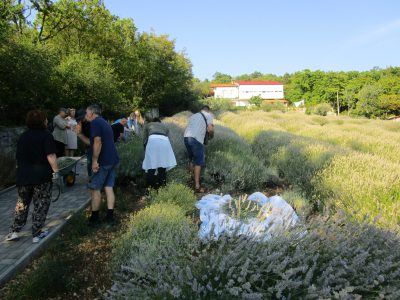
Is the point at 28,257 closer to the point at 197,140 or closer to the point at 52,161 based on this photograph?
the point at 52,161

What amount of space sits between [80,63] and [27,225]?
41.8 feet

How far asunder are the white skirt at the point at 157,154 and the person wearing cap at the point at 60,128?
318 cm

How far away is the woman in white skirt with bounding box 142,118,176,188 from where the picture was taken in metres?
6.16

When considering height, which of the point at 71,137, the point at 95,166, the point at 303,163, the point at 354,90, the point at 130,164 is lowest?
the point at 303,163

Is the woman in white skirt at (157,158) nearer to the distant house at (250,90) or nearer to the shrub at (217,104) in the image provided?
the shrub at (217,104)

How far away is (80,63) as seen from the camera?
16141mm

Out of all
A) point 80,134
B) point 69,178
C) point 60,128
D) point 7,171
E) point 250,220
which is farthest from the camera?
point 60,128

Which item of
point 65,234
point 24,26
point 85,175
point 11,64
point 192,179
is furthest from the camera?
point 24,26

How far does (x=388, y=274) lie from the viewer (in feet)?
8.88

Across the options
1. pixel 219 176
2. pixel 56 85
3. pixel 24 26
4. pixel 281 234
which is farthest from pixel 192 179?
pixel 24 26

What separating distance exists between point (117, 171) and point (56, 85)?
332 inches

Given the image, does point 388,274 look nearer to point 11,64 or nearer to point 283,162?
point 283,162

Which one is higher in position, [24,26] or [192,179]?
[24,26]

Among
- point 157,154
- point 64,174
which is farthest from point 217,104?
point 157,154
